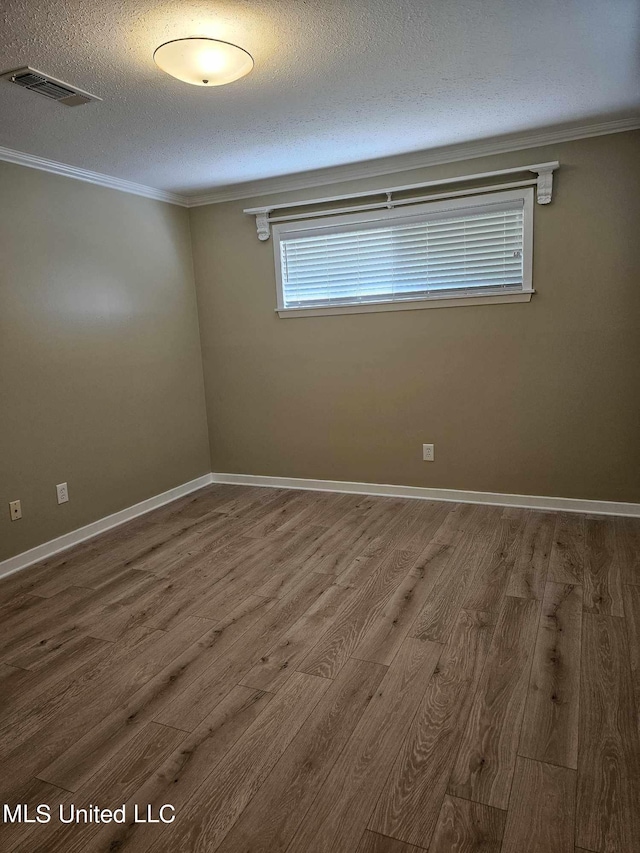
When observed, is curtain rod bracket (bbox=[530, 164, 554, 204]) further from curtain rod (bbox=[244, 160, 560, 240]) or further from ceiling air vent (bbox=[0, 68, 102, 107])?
ceiling air vent (bbox=[0, 68, 102, 107])

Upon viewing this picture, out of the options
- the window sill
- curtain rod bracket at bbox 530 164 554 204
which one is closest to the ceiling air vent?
the window sill

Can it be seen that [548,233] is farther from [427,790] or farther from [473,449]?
[427,790]

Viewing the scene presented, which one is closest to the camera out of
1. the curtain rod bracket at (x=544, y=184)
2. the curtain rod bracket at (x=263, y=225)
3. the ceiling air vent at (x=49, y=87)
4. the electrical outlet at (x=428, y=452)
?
the ceiling air vent at (x=49, y=87)

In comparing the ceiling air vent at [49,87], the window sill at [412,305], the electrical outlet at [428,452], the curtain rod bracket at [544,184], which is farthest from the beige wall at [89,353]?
the curtain rod bracket at [544,184]

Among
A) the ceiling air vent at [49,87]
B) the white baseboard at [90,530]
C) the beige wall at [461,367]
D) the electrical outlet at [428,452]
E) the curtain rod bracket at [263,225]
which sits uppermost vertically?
the ceiling air vent at [49,87]

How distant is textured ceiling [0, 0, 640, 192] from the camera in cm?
200

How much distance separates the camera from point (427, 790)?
5.32 feet

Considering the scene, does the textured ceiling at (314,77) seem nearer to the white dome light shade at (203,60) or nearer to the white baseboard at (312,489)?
the white dome light shade at (203,60)

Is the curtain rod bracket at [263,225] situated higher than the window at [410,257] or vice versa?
the curtain rod bracket at [263,225]

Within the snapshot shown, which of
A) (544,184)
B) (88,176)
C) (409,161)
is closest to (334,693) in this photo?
(544,184)

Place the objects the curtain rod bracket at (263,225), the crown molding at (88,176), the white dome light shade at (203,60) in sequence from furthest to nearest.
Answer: the curtain rod bracket at (263,225)
the crown molding at (88,176)
the white dome light shade at (203,60)

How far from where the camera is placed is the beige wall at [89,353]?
130 inches

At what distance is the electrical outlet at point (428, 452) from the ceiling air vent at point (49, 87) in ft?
9.48

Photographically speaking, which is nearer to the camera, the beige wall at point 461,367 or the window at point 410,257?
the beige wall at point 461,367
